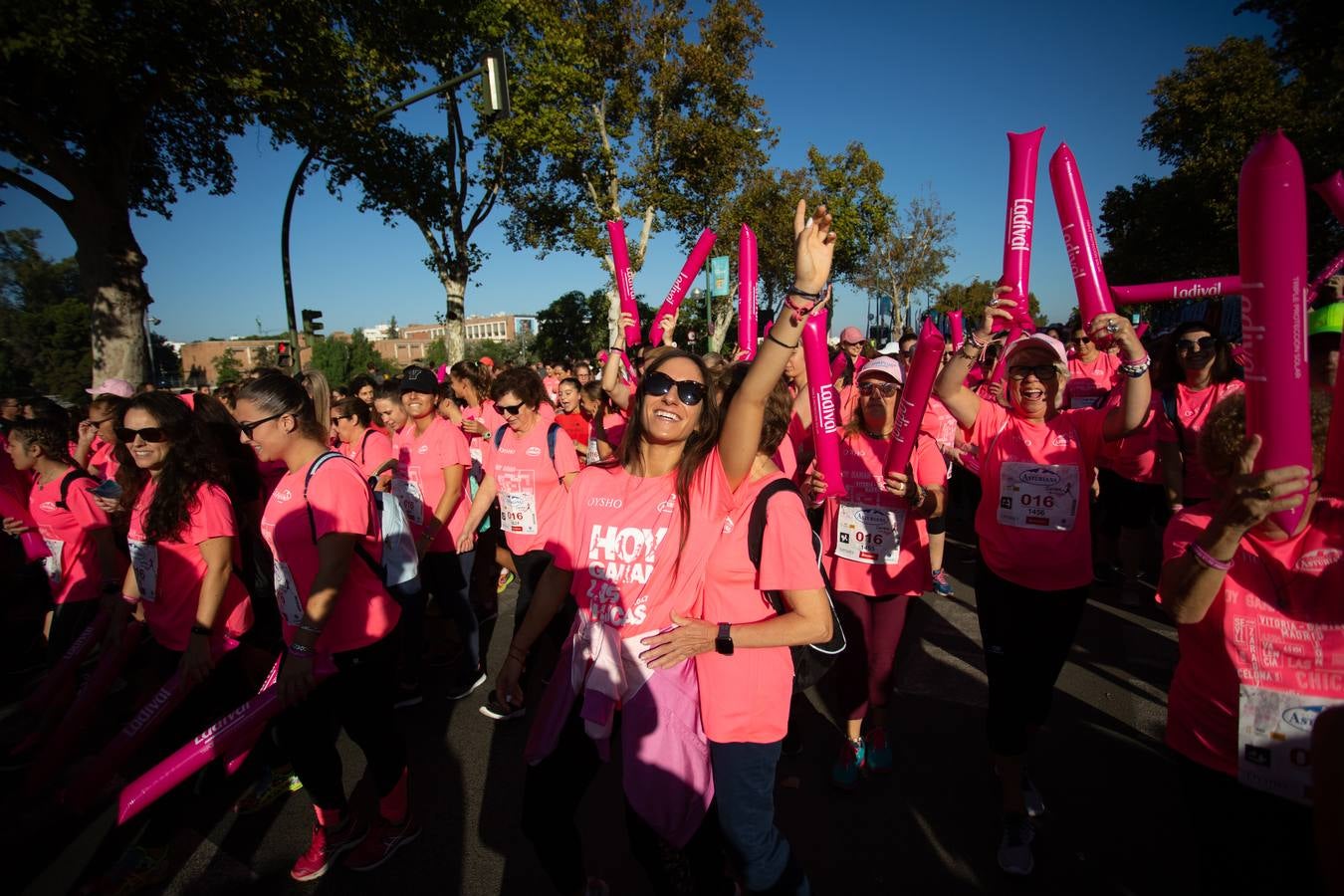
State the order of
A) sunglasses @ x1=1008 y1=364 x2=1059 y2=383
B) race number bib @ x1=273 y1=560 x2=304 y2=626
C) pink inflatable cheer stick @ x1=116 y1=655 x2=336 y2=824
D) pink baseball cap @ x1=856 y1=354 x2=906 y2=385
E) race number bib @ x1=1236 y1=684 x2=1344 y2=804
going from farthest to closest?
pink baseball cap @ x1=856 y1=354 x2=906 y2=385
sunglasses @ x1=1008 y1=364 x2=1059 y2=383
race number bib @ x1=273 y1=560 x2=304 y2=626
pink inflatable cheer stick @ x1=116 y1=655 x2=336 y2=824
race number bib @ x1=1236 y1=684 x2=1344 y2=804

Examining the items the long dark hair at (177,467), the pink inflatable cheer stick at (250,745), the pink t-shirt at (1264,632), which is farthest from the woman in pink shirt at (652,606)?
the long dark hair at (177,467)

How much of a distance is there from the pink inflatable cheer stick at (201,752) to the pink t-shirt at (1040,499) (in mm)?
2965

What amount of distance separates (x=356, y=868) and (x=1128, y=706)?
4251 millimetres

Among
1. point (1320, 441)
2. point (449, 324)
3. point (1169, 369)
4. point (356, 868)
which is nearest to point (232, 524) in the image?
point (356, 868)

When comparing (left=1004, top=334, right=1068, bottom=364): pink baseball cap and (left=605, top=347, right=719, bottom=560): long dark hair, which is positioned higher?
(left=1004, top=334, right=1068, bottom=364): pink baseball cap

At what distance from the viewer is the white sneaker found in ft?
8.16

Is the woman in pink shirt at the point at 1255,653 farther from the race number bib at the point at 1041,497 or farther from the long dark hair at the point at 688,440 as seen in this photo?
the long dark hair at the point at 688,440

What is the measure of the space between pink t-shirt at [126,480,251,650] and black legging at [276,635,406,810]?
0.66 meters

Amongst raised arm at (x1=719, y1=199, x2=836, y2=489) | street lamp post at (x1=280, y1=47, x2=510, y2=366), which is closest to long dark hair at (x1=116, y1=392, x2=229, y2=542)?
raised arm at (x1=719, y1=199, x2=836, y2=489)

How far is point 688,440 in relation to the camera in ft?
6.69

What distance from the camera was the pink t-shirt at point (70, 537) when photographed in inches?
145

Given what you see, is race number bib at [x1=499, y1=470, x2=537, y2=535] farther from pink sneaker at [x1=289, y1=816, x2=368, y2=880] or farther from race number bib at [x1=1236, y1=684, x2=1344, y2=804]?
race number bib at [x1=1236, y1=684, x2=1344, y2=804]

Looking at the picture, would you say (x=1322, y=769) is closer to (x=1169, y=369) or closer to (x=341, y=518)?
(x=341, y=518)

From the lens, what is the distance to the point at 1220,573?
1.52 m
